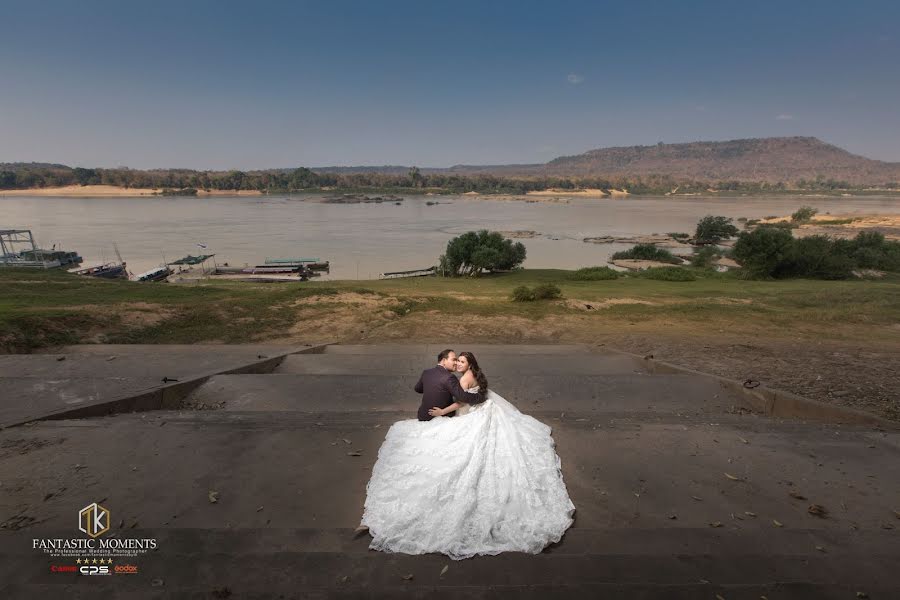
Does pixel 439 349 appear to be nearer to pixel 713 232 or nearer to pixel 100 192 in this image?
pixel 713 232

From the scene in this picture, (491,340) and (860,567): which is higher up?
(860,567)

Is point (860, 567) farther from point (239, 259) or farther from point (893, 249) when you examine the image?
point (239, 259)

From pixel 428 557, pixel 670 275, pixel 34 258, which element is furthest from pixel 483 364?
pixel 34 258

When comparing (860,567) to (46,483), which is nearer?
(860,567)

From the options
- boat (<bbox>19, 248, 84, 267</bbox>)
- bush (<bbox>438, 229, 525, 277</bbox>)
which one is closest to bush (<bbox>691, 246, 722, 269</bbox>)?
bush (<bbox>438, 229, 525, 277</bbox>)

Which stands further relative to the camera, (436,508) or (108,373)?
(108,373)

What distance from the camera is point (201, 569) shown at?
3.85m

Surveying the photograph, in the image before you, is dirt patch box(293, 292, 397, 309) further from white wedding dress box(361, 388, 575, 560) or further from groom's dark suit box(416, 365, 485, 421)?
white wedding dress box(361, 388, 575, 560)

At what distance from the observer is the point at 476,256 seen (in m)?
43.2

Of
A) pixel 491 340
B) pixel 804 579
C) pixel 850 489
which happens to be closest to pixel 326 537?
pixel 804 579

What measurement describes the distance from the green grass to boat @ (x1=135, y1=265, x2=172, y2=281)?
48.3ft

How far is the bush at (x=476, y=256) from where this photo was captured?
43519 millimetres

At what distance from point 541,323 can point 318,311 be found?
848cm

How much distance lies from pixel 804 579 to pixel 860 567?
61 cm
